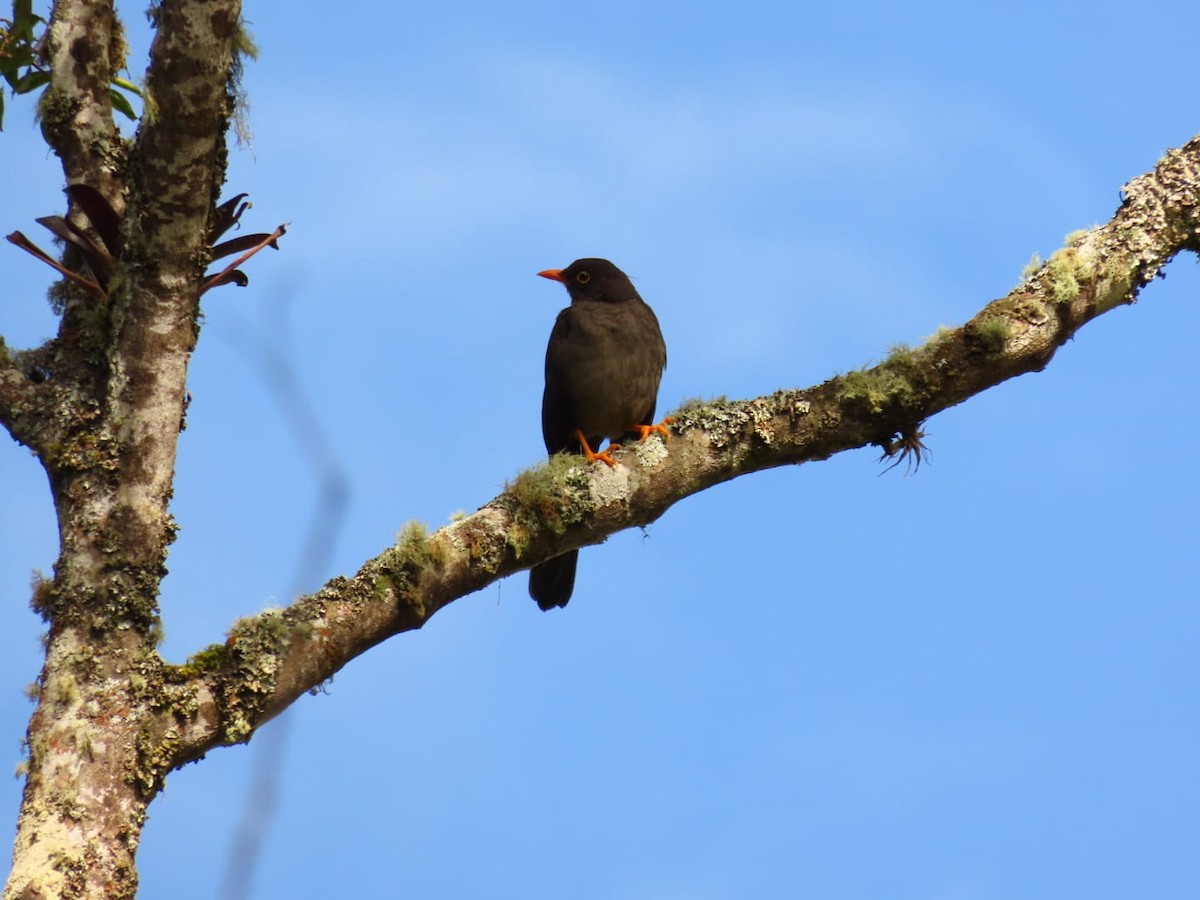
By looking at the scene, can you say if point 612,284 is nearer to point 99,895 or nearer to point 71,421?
point 71,421

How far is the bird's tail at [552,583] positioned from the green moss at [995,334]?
275 centimetres

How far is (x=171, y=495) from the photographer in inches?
161

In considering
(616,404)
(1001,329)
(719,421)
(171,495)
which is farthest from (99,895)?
(616,404)

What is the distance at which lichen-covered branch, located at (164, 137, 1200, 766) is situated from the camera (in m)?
4.18

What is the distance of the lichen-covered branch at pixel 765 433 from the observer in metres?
4.18

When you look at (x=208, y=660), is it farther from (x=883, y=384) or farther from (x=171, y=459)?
(x=883, y=384)

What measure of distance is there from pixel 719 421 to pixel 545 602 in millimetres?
2361

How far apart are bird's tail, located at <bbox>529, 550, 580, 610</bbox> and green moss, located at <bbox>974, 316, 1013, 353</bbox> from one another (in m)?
2.75

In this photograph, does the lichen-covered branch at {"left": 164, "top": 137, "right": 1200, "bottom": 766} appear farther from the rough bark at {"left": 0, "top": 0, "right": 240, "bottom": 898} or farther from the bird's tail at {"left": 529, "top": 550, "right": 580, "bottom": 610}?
the bird's tail at {"left": 529, "top": 550, "right": 580, "bottom": 610}

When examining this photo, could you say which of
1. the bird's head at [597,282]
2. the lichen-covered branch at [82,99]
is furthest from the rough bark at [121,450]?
the bird's head at [597,282]

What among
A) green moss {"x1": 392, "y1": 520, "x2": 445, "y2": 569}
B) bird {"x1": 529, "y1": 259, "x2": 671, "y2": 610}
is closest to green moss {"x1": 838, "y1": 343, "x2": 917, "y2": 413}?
green moss {"x1": 392, "y1": 520, "x2": 445, "y2": 569}

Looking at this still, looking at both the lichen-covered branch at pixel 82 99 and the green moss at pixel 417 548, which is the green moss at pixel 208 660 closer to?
the green moss at pixel 417 548

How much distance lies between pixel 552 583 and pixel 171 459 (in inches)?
119

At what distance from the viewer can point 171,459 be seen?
411cm
